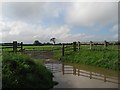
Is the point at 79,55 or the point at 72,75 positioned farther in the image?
the point at 79,55

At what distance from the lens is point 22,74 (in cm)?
1359

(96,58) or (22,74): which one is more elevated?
(96,58)

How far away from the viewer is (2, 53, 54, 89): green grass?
1289cm

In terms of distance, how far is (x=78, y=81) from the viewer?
57.2 ft

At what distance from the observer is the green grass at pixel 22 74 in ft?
42.3

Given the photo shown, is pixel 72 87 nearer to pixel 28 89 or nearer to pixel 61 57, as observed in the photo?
pixel 28 89

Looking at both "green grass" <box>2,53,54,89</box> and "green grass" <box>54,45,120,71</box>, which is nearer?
"green grass" <box>2,53,54,89</box>

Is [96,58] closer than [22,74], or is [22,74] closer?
[22,74]

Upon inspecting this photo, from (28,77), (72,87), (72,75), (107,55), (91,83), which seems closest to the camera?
(28,77)

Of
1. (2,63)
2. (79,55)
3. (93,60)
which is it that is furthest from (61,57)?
(2,63)

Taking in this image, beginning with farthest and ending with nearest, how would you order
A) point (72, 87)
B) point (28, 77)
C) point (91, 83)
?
1. point (91, 83)
2. point (72, 87)
3. point (28, 77)

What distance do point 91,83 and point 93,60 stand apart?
1047cm

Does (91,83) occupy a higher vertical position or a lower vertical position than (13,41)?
lower

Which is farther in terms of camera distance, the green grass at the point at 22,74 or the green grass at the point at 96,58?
the green grass at the point at 96,58
